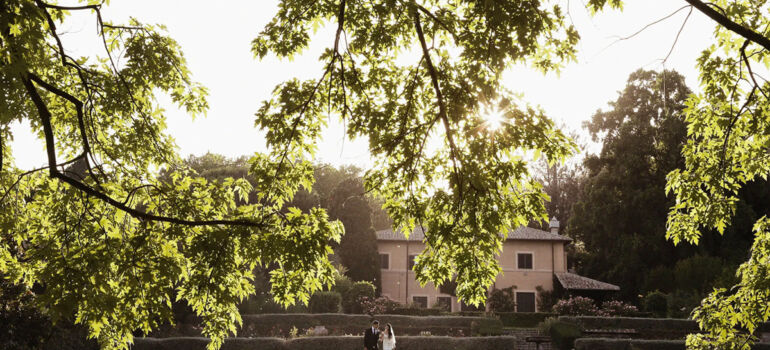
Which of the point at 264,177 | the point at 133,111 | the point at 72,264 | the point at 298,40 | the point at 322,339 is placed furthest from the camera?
the point at 322,339

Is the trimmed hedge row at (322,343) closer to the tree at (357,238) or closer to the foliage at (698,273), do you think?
the tree at (357,238)

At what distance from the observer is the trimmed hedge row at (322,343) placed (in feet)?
73.9

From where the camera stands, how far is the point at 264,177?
8.61 m

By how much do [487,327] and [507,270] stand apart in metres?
15.4

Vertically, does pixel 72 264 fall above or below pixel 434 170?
below

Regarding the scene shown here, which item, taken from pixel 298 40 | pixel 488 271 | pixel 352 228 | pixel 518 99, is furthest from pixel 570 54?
pixel 352 228

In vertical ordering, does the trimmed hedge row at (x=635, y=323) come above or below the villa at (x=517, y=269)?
below

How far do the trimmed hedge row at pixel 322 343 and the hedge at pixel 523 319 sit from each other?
1146 centimetres

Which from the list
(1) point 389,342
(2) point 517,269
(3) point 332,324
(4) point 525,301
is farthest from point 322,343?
(2) point 517,269

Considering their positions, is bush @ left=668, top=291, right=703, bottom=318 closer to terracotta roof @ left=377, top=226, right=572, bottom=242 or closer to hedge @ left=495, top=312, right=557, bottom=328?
hedge @ left=495, top=312, right=557, bottom=328

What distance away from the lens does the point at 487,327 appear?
2698 centimetres

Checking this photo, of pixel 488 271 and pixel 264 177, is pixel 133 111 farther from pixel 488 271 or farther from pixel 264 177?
pixel 488 271

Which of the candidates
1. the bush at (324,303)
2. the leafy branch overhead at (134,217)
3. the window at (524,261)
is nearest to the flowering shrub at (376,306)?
the bush at (324,303)

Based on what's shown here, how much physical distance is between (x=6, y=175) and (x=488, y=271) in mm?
8206
